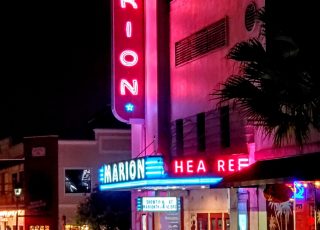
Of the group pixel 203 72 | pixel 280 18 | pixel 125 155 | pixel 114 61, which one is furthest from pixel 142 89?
pixel 125 155

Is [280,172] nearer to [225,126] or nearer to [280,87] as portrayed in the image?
[280,87]

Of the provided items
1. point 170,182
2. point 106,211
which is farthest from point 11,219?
point 170,182

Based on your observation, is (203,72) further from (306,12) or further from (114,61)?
(306,12)

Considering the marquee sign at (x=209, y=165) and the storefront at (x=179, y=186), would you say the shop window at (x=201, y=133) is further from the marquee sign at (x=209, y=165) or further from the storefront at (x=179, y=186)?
the marquee sign at (x=209, y=165)

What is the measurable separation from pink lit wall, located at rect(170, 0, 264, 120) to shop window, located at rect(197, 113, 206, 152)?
256 mm

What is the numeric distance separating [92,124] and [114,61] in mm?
21215

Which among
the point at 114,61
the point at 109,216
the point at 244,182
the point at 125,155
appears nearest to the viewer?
the point at 244,182

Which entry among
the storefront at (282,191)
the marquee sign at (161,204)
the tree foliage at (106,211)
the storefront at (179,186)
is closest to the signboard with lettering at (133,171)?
the storefront at (179,186)

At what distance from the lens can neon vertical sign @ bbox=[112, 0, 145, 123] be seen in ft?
89.7

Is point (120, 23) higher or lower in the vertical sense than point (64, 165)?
higher

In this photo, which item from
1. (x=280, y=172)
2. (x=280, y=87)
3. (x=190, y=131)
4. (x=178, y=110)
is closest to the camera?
(x=280, y=87)

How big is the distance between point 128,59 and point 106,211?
44.6 feet

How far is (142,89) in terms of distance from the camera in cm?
2777

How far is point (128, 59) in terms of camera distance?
27.8 m
